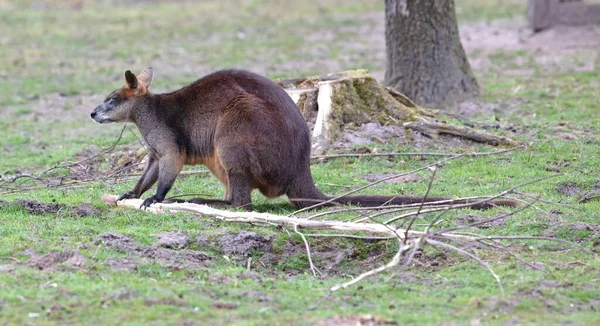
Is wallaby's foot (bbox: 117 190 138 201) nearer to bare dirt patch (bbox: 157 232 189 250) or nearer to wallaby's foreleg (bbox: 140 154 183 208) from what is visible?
wallaby's foreleg (bbox: 140 154 183 208)

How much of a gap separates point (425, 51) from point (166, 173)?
482 cm

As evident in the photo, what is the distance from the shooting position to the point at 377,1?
69.2 feet

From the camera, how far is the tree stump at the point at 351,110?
905 centimetres

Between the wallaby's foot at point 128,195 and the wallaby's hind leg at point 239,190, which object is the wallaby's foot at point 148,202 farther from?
the wallaby's hind leg at point 239,190

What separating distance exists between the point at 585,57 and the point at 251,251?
9551 mm

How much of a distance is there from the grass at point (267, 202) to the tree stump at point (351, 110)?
15.9 inches

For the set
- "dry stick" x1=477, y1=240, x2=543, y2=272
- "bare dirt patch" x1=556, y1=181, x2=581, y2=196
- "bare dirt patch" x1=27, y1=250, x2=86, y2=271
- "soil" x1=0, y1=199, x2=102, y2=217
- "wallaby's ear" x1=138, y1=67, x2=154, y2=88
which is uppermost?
"wallaby's ear" x1=138, y1=67, x2=154, y2=88

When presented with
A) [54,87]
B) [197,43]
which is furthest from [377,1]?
[54,87]

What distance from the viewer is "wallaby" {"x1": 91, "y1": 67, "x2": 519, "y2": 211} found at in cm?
684

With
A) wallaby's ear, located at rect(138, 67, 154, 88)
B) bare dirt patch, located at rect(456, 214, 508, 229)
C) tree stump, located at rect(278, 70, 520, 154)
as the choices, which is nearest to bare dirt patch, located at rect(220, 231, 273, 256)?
bare dirt patch, located at rect(456, 214, 508, 229)

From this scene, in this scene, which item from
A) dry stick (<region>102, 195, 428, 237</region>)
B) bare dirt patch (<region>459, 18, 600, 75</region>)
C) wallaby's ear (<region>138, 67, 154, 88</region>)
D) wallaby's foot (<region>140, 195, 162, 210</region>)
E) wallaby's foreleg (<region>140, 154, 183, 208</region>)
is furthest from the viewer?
bare dirt patch (<region>459, 18, 600, 75</region>)

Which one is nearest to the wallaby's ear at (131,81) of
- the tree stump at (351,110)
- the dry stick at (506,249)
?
the tree stump at (351,110)

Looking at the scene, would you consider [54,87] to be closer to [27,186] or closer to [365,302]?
[27,186]

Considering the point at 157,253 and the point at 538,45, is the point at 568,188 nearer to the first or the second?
the point at 157,253
